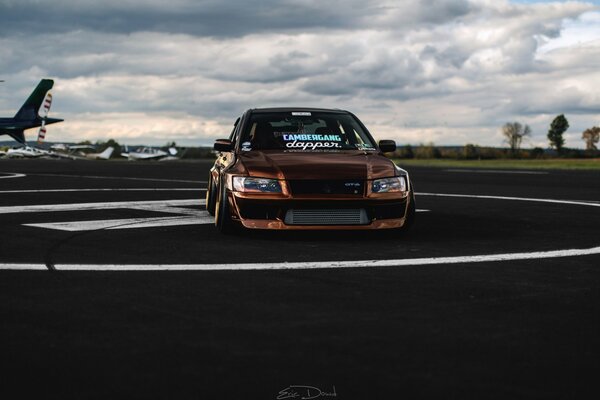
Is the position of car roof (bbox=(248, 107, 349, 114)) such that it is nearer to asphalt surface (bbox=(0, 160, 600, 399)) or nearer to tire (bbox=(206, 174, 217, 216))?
tire (bbox=(206, 174, 217, 216))

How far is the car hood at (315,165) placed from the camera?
955cm

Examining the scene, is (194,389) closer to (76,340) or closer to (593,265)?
(76,340)

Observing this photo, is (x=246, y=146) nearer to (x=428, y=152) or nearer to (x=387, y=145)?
(x=387, y=145)

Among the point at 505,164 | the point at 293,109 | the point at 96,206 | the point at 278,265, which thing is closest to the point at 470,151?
the point at 505,164

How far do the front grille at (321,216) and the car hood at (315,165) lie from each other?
35cm

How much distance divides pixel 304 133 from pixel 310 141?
19cm

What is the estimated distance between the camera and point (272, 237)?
998 cm

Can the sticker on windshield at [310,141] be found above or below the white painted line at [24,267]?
above

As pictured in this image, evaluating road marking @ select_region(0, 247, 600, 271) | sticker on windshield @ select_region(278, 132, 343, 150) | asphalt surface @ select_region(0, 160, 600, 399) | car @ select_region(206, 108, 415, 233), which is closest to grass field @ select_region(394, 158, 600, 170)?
sticker on windshield @ select_region(278, 132, 343, 150)

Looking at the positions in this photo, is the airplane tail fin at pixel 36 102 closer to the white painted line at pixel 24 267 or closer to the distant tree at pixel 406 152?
the distant tree at pixel 406 152

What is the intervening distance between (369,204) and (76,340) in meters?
5.15

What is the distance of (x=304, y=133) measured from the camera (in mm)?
11016

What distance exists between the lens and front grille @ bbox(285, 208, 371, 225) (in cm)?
948

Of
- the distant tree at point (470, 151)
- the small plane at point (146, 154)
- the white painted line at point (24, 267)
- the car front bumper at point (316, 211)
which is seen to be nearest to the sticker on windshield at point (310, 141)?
the car front bumper at point (316, 211)
